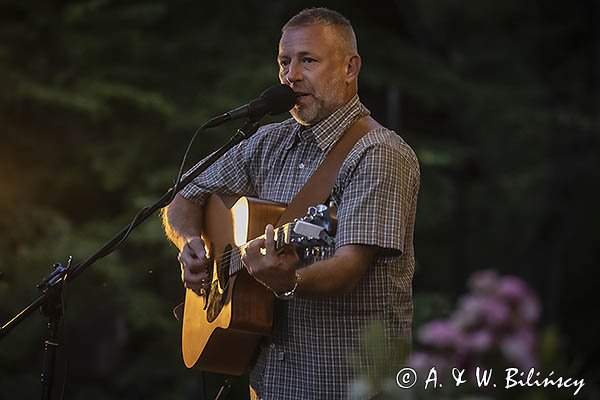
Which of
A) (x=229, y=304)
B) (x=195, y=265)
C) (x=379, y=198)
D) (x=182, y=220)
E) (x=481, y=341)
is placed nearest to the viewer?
(x=481, y=341)

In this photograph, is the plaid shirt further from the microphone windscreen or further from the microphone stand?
the microphone stand

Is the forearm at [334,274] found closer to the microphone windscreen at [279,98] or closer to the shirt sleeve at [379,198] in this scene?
the shirt sleeve at [379,198]

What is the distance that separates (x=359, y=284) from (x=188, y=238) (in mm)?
819

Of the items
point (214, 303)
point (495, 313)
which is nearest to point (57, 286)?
point (214, 303)

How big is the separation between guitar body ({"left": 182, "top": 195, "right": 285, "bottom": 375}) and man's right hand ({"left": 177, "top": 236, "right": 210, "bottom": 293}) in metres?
0.04

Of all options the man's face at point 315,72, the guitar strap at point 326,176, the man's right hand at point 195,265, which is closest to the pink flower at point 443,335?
the guitar strap at point 326,176

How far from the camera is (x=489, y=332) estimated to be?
2.19 meters

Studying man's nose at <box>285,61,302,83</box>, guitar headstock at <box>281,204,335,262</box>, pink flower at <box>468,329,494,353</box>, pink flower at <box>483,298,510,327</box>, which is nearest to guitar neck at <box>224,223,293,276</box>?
guitar headstock at <box>281,204,335,262</box>

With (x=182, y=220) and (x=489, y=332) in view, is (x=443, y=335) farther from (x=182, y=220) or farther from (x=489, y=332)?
(x=182, y=220)

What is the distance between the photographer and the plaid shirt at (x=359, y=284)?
3.31 metres

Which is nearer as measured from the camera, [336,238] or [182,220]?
[336,238]

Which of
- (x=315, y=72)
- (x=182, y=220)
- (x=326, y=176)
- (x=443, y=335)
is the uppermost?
(x=315, y=72)

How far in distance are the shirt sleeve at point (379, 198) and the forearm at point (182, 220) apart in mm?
826

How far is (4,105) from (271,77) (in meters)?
2.32
